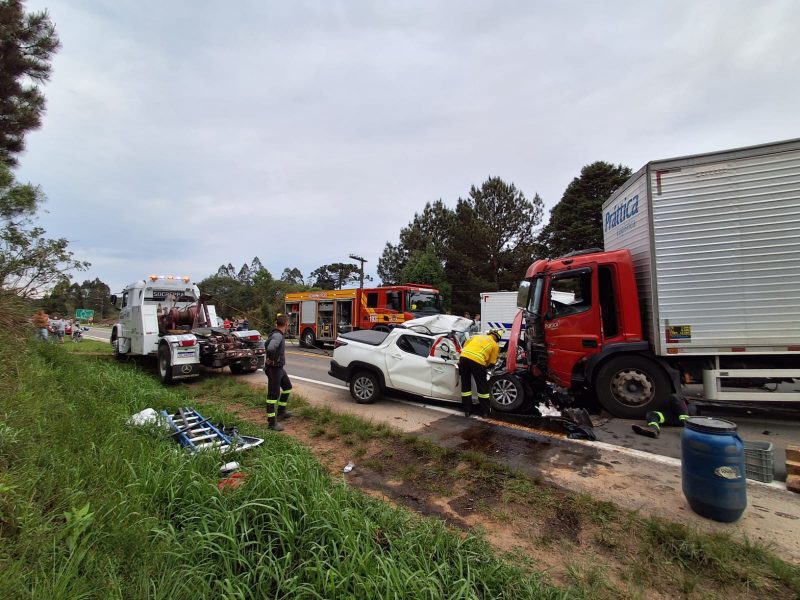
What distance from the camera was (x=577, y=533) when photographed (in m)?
2.98

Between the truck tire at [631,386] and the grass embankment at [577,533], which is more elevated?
the truck tire at [631,386]

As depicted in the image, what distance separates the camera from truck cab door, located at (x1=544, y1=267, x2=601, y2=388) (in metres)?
6.22

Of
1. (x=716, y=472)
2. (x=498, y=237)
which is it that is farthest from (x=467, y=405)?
(x=498, y=237)

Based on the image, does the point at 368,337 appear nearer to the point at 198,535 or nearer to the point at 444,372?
the point at 444,372

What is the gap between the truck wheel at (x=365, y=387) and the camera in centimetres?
698

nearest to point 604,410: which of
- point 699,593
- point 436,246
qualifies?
point 699,593

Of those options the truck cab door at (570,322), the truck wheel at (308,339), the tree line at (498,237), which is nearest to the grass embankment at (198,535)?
the truck cab door at (570,322)

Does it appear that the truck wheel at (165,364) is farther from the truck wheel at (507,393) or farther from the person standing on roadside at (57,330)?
the truck wheel at (507,393)

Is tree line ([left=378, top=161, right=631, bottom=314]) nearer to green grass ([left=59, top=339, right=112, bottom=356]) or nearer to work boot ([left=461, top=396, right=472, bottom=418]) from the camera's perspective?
green grass ([left=59, top=339, right=112, bottom=356])

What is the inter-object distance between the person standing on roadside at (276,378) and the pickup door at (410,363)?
1.88 m

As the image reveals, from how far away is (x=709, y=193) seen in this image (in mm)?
5527

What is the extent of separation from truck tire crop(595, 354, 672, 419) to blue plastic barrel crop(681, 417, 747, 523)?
8.97ft

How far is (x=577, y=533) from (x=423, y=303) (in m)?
12.7

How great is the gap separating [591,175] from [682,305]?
28.7m
